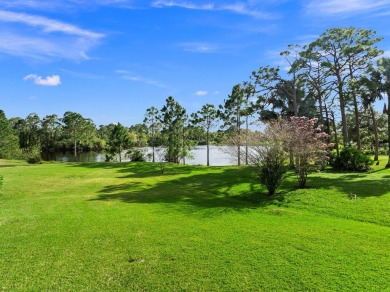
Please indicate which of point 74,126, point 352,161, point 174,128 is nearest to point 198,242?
point 352,161

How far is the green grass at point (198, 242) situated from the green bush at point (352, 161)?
891 cm

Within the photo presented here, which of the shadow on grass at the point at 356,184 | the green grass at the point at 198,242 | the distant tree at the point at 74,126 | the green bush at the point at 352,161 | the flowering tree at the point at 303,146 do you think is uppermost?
the distant tree at the point at 74,126

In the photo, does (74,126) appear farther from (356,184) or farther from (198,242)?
(198,242)

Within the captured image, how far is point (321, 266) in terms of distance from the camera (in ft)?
19.6

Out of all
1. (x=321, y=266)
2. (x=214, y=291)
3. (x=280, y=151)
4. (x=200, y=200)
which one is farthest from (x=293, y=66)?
(x=214, y=291)

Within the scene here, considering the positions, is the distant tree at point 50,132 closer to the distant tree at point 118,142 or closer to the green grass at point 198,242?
the distant tree at point 118,142

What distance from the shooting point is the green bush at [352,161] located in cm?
2170

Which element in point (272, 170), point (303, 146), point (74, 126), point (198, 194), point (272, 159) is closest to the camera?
point (272, 170)

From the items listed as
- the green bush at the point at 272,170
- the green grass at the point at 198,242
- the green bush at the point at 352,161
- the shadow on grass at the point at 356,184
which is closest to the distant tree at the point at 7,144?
the green grass at the point at 198,242

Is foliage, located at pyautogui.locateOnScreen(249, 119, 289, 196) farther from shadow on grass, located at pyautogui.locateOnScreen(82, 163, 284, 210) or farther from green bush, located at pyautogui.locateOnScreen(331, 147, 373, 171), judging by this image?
green bush, located at pyautogui.locateOnScreen(331, 147, 373, 171)

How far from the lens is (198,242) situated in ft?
24.1

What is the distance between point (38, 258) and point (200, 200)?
26.3 ft

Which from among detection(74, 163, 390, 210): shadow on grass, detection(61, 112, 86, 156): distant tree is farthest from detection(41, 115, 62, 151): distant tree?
detection(74, 163, 390, 210): shadow on grass

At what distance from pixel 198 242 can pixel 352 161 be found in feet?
63.5
